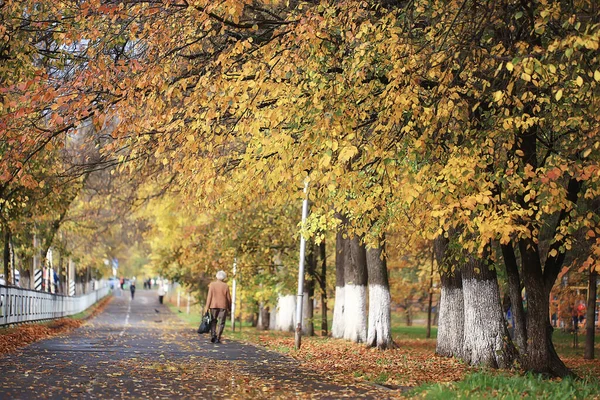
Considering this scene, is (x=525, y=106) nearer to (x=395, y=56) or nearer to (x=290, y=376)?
(x=395, y=56)

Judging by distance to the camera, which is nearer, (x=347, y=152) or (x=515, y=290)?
(x=347, y=152)

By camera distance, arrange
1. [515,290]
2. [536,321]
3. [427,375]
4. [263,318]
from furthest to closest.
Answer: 1. [263,318]
2. [515,290]
3. [427,375]
4. [536,321]

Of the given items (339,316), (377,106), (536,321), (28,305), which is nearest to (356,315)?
(339,316)

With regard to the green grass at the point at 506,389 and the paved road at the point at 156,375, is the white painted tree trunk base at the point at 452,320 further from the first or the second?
the green grass at the point at 506,389

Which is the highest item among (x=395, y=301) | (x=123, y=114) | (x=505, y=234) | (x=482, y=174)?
(x=123, y=114)

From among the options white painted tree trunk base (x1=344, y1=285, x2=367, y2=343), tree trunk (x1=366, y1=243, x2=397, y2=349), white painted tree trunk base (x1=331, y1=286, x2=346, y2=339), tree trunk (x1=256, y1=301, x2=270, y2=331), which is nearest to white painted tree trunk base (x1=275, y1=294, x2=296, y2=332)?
tree trunk (x1=256, y1=301, x2=270, y2=331)

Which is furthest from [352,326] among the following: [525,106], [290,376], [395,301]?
[395,301]

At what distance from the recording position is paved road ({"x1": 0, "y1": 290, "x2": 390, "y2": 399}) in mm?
11641

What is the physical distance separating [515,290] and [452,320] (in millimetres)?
3877

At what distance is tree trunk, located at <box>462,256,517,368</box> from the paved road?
3.28 meters

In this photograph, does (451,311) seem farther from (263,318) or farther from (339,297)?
(263,318)

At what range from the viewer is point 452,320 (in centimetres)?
1973

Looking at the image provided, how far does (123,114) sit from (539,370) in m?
7.45

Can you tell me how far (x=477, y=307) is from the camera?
1684 cm
